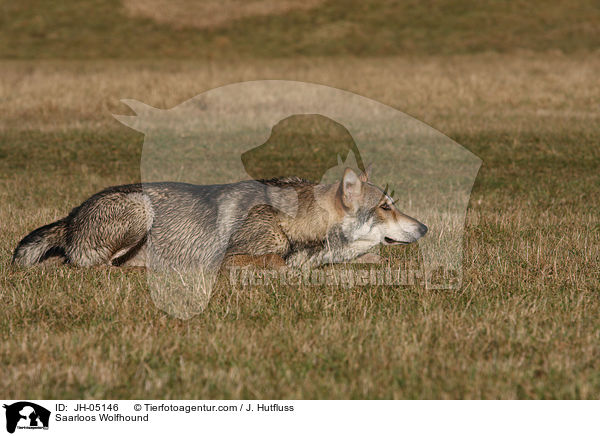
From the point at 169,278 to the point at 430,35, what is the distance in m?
54.8

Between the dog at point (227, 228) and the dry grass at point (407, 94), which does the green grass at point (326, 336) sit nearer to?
the dog at point (227, 228)

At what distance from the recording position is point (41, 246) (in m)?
7.73

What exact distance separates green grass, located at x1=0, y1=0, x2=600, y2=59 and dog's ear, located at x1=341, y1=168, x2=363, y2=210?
46303 mm

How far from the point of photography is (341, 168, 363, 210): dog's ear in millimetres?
7207

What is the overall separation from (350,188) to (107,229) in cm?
275

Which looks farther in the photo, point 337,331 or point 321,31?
point 321,31

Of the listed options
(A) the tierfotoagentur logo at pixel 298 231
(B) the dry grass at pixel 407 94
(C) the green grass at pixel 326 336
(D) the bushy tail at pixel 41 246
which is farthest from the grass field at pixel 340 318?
(B) the dry grass at pixel 407 94

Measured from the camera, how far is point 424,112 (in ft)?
80.9

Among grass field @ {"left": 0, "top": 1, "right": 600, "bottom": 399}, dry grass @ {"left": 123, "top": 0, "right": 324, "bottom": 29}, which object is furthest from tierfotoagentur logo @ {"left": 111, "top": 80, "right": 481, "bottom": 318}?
dry grass @ {"left": 123, "top": 0, "right": 324, "bottom": 29}

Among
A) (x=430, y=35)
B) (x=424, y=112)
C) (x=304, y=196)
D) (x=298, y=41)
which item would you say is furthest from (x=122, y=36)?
(x=304, y=196)

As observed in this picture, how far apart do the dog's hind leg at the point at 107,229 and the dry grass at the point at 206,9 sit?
60.7m

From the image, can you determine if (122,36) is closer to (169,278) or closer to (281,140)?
(281,140)
